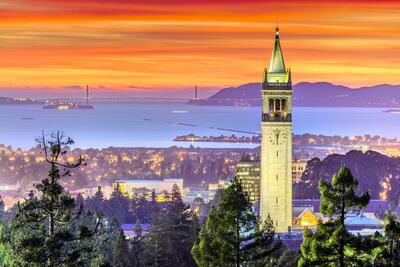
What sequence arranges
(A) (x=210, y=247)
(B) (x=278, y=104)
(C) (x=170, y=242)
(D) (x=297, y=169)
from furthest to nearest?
(D) (x=297, y=169), (B) (x=278, y=104), (C) (x=170, y=242), (A) (x=210, y=247)

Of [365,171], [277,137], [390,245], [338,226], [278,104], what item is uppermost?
[278,104]

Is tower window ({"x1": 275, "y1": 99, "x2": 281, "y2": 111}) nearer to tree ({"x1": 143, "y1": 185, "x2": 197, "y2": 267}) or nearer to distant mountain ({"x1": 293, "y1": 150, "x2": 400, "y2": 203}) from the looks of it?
tree ({"x1": 143, "y1": 185, "x2": 197, "y2": 267})

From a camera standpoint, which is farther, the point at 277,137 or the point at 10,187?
the point at 10,187

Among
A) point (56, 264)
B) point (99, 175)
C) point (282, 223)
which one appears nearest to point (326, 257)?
point (56, 264)

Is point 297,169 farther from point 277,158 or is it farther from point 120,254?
point 120,254

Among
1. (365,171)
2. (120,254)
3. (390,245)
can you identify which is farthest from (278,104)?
(365,171)

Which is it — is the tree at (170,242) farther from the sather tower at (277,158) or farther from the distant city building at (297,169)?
the distant city building at (297,169)
